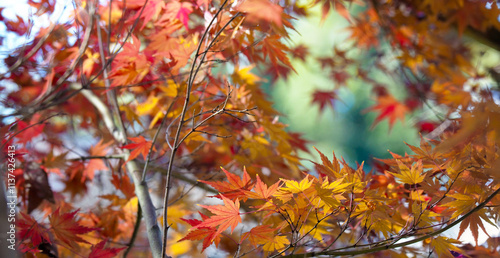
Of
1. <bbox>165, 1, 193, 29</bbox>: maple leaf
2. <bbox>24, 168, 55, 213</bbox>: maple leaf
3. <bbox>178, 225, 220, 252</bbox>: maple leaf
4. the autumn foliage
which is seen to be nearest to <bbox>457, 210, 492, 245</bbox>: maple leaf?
the autumn foliage

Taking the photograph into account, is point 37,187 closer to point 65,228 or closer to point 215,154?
point 65,228

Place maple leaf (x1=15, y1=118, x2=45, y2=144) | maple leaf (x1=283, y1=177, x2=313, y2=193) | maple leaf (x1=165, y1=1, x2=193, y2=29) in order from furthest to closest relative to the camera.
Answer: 1. maple leaf (x1=15, y1=118, x2=45, y2=144)
2. maple leaf (x1=165, y1=1, x2=193, y2=29)
3. maple leaf (x1=283, y1=177, x2=313, y2=193)

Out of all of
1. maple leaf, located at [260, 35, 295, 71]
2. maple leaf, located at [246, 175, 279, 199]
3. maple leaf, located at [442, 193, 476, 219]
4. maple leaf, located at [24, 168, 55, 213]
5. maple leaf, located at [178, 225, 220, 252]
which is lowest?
maple leaf, located at [442, 193, 476, 219]

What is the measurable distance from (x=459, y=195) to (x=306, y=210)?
22 cm

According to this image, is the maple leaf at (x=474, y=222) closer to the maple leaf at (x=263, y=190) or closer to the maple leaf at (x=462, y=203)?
the maple leaf at (x=462, y=203)

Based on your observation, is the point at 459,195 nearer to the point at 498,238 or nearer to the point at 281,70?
the point at 498,238

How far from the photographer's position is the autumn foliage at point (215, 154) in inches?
20.2

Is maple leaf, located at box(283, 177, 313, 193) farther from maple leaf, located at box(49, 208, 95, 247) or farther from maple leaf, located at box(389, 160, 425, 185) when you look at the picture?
maple leaf, located at box(49, 208, 95, 247)

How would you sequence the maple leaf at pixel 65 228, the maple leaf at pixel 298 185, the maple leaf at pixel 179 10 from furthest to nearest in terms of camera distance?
the maple leaf at pixel 179 10, the maple leaf at pixel 65 228, the maple leaf at pixel 298 185

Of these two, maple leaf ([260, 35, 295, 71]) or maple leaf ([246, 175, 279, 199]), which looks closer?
maple leaf ([246, 175, 279, 199])

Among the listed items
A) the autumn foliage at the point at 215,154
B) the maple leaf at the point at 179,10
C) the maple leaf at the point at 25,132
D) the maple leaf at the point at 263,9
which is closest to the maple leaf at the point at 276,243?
the autumn foliage at the point at 215,154

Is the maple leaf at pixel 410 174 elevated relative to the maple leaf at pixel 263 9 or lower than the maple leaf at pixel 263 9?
lower

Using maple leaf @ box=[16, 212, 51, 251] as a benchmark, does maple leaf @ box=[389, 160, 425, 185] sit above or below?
below

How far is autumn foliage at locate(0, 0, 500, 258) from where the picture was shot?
1.68ft
